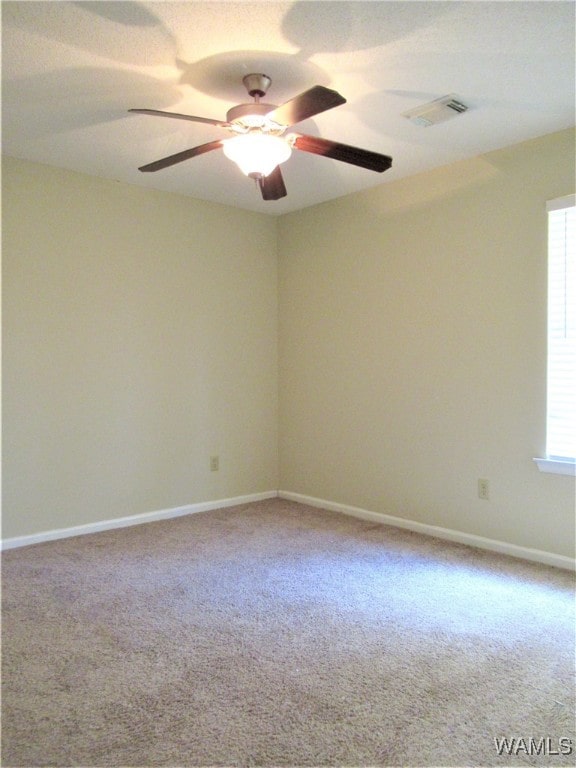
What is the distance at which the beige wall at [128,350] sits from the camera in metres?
3.53

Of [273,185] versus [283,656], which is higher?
[273,185]

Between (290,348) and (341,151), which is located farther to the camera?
(290,348)

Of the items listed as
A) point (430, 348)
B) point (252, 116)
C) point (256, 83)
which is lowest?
point (430, 348)

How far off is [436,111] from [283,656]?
2623mm

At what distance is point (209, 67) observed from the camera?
2375 mm

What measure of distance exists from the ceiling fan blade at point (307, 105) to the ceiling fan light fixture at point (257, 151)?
0.44 ft

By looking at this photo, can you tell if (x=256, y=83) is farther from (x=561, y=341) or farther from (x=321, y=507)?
(x=321, y=507)

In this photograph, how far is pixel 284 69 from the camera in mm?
2395

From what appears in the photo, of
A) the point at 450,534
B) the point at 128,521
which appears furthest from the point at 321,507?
the point at 128,521

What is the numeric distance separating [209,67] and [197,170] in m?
1.30

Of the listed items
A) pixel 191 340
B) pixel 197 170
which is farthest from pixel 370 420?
pixel 197 170

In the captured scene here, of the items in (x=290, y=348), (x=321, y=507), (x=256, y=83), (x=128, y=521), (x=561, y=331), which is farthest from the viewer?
(x=290, y=348)

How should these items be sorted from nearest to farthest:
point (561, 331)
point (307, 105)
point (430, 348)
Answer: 1. point (307, 105)
2. point (561, 331)
3. point (430, 348)

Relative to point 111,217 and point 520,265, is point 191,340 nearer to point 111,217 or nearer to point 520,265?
point 111,217
